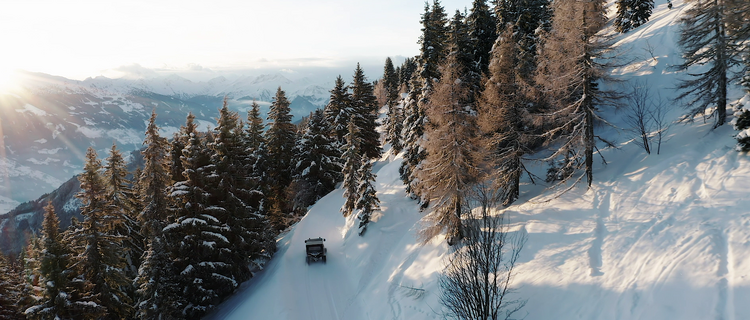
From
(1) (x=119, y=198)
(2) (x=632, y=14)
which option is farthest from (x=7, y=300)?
(2) (x=632, y=14)

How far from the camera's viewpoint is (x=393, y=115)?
4688cm

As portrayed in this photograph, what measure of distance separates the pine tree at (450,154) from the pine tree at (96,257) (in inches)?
703

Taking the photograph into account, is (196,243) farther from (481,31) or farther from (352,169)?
(481,31)

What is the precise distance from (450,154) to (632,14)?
38.8 meters

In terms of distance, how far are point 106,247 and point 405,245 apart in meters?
17.7

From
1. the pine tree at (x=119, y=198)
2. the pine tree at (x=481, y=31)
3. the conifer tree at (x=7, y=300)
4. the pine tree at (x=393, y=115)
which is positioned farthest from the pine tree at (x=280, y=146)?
the pine tree at (x=481, y=31)

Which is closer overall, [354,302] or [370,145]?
[354,302]

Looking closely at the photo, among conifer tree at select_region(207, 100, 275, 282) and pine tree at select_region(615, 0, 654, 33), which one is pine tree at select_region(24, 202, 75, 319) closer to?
conifer tree at select_region(207, 100, 275, 282)

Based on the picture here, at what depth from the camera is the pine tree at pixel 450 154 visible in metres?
17.7

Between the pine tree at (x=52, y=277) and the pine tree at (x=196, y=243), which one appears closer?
the pine tree at (x=52, y=277)

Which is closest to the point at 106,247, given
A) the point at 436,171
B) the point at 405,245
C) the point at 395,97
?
the point at 405,245

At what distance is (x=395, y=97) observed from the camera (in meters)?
66.8

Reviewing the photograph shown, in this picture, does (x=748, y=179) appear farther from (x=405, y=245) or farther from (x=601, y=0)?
(x=405, y=245)

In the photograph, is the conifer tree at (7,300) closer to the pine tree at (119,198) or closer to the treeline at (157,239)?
the treeline at (157,239)
